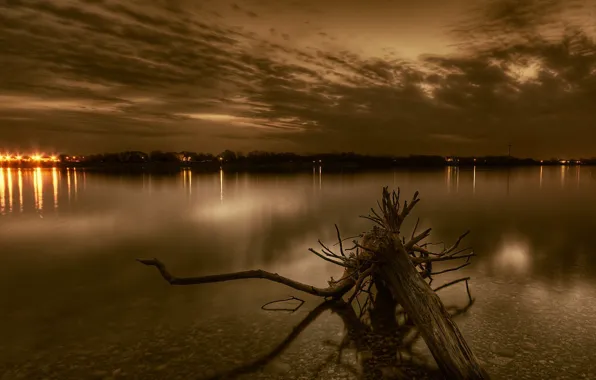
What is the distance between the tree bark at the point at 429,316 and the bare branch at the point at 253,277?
1.41 metres

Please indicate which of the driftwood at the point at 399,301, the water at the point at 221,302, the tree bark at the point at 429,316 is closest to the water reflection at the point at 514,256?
the water at the point at 221,302

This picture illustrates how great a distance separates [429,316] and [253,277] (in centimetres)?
413

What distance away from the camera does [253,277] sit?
30.6ft

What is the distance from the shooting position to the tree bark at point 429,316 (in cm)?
659

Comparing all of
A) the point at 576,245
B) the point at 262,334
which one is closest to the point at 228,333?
the point at 262,334

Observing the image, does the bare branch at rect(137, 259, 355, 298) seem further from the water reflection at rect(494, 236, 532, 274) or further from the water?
the water reflection at rect(494, 236, 532, 274)

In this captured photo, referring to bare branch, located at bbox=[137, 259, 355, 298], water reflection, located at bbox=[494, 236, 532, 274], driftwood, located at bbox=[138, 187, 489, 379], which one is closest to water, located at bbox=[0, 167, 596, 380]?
water reflection, located at bbox=[494, 236, 532, 274]

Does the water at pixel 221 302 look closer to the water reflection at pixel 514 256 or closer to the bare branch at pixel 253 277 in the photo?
the water reflection at pixel 514 256

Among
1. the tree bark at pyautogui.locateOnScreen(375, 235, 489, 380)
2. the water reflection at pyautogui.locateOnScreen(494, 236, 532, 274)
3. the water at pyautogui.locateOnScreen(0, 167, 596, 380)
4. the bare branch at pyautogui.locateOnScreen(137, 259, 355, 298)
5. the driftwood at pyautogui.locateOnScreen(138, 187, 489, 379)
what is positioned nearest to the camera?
the tree bark at pyautogui.locateOnScreen(375, 235, 489, 380)

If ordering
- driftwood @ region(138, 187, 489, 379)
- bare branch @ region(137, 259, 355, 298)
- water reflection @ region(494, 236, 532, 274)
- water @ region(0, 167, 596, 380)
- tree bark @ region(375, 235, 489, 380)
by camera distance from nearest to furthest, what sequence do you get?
1. tree bark @ region(375, 235, 489, 380)
2. driftwood @ region(138, 187, 489, 379)
3. water @ region(0, 167, 596, 380)
4. bare branch @ region(137, 259, 355, 298)
5. water reflection @ region(494, 236, 532, 274)

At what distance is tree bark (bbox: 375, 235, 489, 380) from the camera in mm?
6586

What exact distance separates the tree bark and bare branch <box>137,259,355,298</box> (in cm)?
141

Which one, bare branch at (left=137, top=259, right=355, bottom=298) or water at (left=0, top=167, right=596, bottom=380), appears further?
bare branch at (left=137, top=259, right=355, bottom=298)

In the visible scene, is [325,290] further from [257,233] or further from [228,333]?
[257,233]
